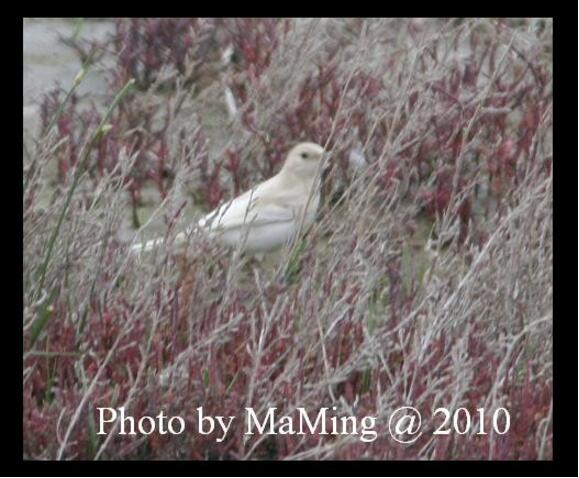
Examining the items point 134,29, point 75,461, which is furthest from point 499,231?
point 134,29

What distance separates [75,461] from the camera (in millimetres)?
4113

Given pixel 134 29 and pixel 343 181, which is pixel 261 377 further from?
pixel 134 29

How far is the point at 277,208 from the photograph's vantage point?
556 cm

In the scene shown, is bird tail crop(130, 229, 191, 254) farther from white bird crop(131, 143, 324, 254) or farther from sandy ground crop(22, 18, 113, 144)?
sandy ground crop(22, 18, 113, 144)

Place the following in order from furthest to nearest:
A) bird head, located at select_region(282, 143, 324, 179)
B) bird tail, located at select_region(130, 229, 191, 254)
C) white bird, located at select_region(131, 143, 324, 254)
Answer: bird head, located at select_region(282, 143, 324, 179) → white bird, located at select_region(131, 143, 324, 254) → bird tail, located at select_region(130, 229, 191, 254)

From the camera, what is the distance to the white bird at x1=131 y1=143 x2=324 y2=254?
5180mm

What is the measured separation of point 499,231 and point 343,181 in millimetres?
1521

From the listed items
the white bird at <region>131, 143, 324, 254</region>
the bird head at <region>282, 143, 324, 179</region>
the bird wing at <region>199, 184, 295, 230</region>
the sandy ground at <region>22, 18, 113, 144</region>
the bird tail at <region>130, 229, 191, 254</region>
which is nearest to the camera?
the bird tail at <region>130, 229, 191, 254</region>

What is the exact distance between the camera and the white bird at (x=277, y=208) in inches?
204

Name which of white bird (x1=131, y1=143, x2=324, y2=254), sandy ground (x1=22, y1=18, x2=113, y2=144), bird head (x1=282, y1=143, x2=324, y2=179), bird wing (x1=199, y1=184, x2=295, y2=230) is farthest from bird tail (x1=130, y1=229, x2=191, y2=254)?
sandy ground (x1=22, y1=18, x2=113, y2=144)

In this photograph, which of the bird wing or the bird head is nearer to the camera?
the bird wing

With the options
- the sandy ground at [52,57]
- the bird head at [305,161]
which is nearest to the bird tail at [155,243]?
the bird head at [305,161]

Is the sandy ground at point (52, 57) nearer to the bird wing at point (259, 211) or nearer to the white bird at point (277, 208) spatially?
the white bird at point (277, 208)
